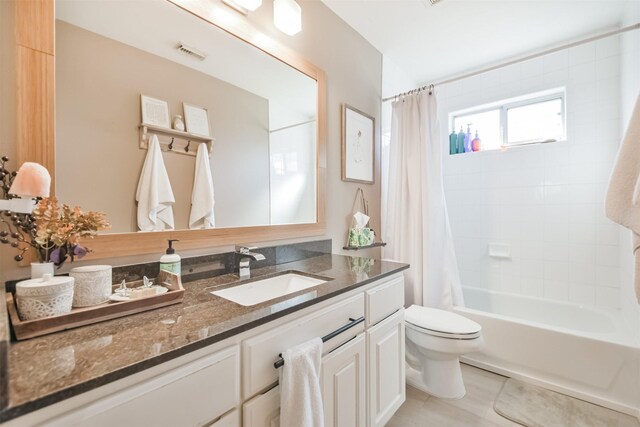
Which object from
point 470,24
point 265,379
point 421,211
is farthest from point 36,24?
point 470,24

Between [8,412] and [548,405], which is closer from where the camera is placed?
[8,412]

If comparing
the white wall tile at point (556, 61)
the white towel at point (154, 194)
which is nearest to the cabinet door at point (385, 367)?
the white towel at point (154, 194)

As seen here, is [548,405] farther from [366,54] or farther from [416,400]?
[366,54]

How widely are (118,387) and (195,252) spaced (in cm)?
73

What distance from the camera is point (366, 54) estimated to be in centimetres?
228

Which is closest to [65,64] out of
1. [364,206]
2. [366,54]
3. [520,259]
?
[364,206]

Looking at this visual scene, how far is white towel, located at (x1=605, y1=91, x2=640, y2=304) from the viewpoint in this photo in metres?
1.16

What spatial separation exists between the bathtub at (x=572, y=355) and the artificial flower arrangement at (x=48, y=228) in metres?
2.29

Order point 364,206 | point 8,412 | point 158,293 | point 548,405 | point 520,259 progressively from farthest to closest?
point 520,259
point 364,206
point 548,405
point 158,293
point 8,412

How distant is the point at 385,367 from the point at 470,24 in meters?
2.39

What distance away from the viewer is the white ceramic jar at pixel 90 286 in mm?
765

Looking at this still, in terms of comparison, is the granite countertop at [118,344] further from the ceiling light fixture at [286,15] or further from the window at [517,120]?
the window at [517,120]

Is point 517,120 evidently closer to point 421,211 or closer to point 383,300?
point 421,211

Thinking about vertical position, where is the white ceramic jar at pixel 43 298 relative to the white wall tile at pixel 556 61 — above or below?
below
